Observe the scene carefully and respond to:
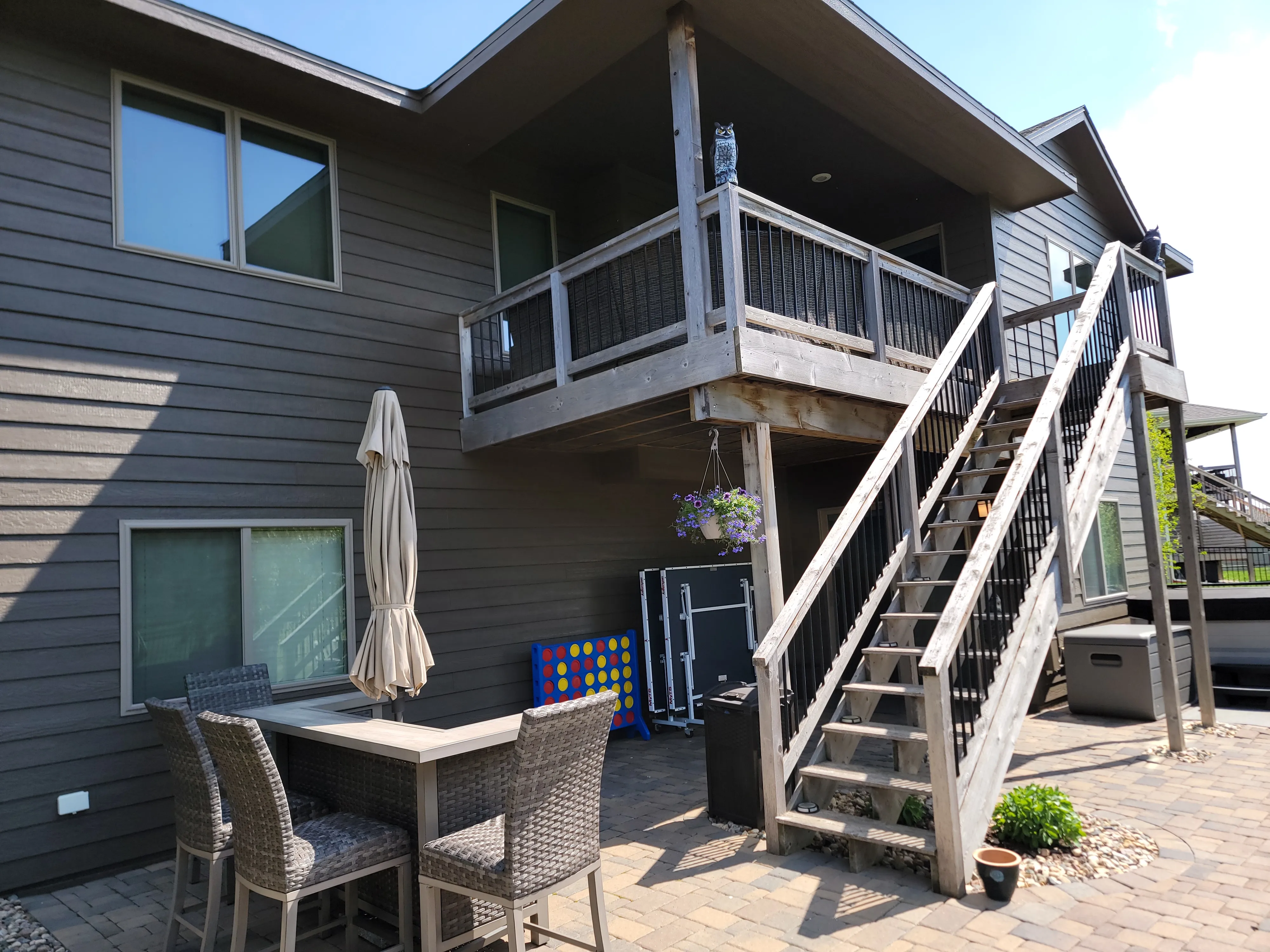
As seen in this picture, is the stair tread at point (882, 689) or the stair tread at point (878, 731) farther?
the stair tread at point (882, 689)

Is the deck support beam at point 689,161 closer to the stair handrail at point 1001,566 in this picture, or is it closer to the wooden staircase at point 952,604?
the wooden staircase at point 952,604

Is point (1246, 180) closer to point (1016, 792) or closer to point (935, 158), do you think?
point (935, 158)

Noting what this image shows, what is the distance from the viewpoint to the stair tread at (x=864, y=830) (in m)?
Result: 3.60

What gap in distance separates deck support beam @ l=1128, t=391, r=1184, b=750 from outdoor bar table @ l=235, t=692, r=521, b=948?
16.7ft

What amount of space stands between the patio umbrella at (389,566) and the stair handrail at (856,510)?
1813mm

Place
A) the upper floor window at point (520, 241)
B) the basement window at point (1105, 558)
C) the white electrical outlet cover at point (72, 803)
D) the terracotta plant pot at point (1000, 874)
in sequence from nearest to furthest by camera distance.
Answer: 1. the terracotta plant pot at point (1000, 874)
2. the white electrical outlet cover at point (72, 803)
3. the upper floor window at point (520, 241)
4. the basement window at point (1105, 558)

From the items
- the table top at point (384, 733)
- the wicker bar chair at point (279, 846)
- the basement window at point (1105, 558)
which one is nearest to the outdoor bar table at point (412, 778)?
the table top at point (384, 733)

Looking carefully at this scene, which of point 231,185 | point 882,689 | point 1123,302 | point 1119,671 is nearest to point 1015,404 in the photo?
point 1123,302

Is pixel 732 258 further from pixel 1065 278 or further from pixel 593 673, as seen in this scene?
pixel 1065 278

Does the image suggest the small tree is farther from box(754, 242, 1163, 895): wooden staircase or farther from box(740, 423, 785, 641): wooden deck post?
box(740, 423, 785, 641): wooden deck post

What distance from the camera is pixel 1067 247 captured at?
991 cm

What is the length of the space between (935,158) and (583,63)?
356 centimetres

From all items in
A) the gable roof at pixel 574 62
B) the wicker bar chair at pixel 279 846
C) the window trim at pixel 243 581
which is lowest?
the wicker bar chair at pixel 279 846

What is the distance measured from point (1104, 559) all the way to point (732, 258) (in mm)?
7565
